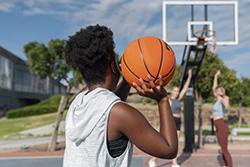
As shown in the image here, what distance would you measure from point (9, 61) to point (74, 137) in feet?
117

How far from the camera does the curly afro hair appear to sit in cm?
166

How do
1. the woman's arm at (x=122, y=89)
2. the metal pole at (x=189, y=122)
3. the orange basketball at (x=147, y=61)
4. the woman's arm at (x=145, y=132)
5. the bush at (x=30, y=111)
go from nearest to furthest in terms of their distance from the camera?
the woman's arm at (x=145, y=132) → the orange basketball at (x=147, y=61) → the woman's arm at (x=122, y=89) → the metal pole at (x=189, y=122) → the bush at (x=30, y=111)

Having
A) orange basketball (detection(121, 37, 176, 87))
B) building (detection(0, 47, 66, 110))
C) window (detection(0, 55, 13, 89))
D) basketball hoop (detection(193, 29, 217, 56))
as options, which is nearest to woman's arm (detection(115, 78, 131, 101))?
orange basketball (detection(121, 37, 176, 87))

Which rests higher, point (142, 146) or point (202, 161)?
point (142, 146)

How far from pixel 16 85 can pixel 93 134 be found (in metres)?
37.3

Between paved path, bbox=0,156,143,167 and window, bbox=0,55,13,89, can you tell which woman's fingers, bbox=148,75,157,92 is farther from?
window, bbox=0,55,13,89

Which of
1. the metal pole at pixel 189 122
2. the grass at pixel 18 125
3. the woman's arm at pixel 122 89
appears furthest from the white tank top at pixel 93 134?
the grass at pixel 18 125

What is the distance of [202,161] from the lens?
7867mm

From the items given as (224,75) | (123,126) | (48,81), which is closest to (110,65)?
(123,126)

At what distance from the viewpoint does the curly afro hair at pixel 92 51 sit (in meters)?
1.66

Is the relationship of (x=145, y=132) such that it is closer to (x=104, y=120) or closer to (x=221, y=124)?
(x=104, y=120)

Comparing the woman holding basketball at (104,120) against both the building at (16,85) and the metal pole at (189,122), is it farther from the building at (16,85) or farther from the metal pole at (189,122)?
the building at (16,85)

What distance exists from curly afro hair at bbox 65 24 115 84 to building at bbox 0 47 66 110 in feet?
102

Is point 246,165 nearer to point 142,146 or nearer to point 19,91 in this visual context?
point 142,146
